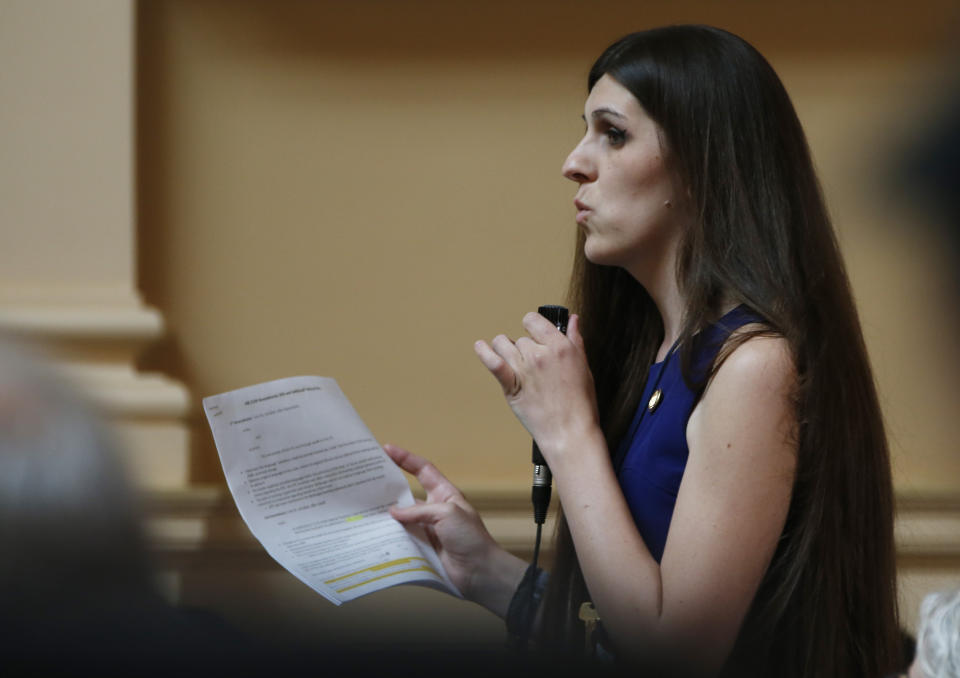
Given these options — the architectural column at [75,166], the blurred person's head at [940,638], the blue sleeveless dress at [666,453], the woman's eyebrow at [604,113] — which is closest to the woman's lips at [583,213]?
the woman's eyebrow at [604,113]

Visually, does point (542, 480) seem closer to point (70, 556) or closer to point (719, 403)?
point (719, 403)

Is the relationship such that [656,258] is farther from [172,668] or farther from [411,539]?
[172,668]

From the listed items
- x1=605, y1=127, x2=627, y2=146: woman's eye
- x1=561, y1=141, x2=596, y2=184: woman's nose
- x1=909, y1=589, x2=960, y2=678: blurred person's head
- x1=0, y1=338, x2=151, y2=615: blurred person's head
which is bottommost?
x1=909, y1=589, x2=960, y2=678: blurred person's head

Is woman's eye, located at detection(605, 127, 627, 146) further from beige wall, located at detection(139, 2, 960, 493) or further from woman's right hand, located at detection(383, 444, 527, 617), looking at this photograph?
beige wall, located at detection(139, 2, 960, 493)

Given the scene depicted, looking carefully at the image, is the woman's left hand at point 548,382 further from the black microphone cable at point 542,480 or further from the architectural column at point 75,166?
the architectural column at point 75,166

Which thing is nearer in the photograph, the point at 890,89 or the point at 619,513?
the point at 619,513

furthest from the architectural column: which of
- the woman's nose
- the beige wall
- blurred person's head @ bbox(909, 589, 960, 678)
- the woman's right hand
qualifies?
blurred person's head @ bbox(909, 589, 960, 678)

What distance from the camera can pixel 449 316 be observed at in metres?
2.52

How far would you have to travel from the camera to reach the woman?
1.13 metres

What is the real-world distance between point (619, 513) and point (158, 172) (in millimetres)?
1676

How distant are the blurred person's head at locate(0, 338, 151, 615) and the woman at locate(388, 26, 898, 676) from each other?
2.26 feet

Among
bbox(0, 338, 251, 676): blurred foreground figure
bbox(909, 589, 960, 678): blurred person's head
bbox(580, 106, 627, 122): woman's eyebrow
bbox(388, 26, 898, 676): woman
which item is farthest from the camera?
bbox(580, 106, 627, 122): woman's eyebrow

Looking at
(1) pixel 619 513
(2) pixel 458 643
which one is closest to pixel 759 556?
(1) pixel 619 513

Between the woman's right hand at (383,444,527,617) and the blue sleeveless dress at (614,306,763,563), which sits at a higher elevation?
the blue sleeveless dress at (614,306,763,563)
